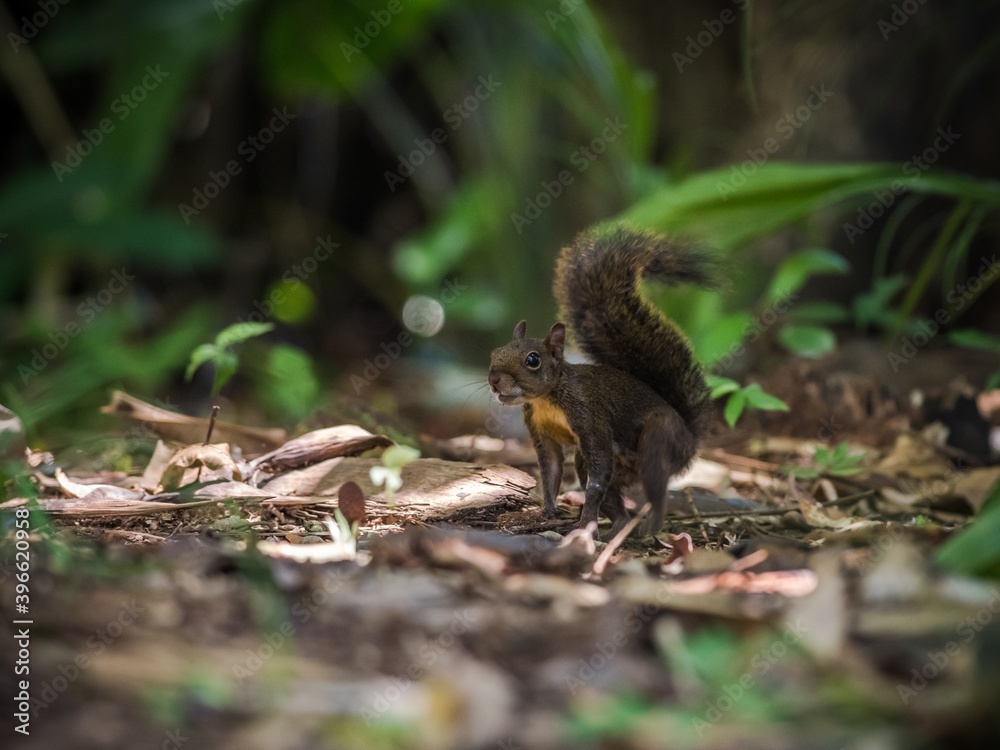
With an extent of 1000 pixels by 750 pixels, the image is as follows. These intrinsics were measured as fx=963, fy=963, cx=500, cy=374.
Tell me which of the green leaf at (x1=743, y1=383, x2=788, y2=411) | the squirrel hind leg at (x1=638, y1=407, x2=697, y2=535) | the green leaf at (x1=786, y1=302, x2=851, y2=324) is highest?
the green leaf at (x1=786, y1=302, x2=851, y2=324)

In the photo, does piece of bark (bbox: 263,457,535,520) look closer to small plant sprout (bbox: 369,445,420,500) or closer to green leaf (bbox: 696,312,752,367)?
small plant sprout (bbox: 369,445,420,500)

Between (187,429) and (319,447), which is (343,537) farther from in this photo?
(187,429)

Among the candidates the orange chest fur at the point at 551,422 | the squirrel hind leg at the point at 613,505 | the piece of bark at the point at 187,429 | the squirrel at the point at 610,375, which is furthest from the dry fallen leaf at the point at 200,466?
the squirrel hind leg at the point at 613,505

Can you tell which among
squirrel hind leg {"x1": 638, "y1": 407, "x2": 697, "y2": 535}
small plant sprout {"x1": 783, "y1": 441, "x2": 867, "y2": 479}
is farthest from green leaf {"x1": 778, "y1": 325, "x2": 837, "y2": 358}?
squirrel hind leg {"x1": 638, "y1": 407, "x2": 697, "y2": 535}

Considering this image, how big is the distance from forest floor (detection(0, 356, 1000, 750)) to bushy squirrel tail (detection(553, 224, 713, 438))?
1.93 ft

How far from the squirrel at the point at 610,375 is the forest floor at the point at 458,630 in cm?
33

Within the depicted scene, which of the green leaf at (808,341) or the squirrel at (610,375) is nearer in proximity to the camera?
the squirrel at (610,375)

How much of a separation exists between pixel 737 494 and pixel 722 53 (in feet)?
13.6

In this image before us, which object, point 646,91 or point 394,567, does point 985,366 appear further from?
point 394,567

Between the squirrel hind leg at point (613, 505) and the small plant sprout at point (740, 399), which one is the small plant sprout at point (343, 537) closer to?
the squirrel hind leg at point (613, 505)

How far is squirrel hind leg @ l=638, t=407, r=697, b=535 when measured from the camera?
252cm

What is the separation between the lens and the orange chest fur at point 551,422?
291 centimetres

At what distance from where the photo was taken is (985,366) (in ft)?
14.3

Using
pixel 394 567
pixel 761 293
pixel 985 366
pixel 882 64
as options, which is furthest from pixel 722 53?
pixel 394 567
